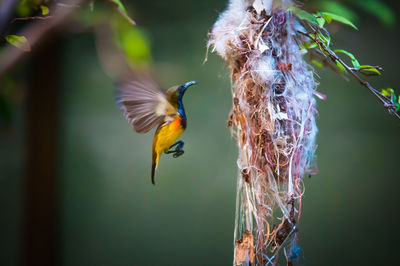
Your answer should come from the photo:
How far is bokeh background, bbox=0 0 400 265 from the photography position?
2170 mm

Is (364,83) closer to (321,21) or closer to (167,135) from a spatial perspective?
(321,21)

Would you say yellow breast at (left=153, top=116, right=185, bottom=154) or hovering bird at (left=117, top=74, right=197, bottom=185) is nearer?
hovering bird at (left=117, top=74, right=197, bottom=185)

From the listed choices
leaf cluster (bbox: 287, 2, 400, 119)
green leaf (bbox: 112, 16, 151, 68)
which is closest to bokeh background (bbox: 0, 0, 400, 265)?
leaf cluster (bbox: 287, 2, 400, 119)

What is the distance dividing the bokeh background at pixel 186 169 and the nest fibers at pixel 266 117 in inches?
43.1

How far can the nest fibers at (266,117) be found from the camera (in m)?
1.02

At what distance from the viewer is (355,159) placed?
220 cm

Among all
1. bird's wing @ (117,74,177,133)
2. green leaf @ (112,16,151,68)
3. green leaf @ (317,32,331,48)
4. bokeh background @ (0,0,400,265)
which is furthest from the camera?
bokeh background @ (0,0,400,265)

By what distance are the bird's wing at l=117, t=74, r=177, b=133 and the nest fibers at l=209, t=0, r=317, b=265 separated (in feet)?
0.81

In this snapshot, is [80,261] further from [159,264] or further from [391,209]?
[391,209]

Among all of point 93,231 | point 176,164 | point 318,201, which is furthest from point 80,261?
point 318,201

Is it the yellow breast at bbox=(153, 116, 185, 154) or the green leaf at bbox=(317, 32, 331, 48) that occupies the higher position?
the green leaf at bbox=(317, 32, 331, 48)

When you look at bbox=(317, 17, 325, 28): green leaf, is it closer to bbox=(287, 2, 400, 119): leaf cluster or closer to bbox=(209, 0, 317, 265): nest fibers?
bbox=(287, 2, 400, 119): leaf cluster

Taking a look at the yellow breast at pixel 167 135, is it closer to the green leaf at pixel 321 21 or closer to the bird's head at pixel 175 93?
the bird's head at pixel 175 93

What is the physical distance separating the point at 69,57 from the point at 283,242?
Answer: 198 centimetres
